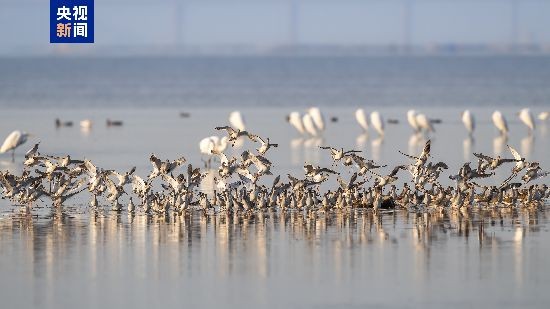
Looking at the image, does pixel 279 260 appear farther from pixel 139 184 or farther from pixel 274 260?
pixel 139 184

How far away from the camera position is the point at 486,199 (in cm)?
1560

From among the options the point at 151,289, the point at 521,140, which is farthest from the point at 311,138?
the point at 151,289

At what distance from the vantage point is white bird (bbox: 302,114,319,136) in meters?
32.1

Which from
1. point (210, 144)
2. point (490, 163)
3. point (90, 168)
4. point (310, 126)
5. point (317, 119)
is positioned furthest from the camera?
point (317, 119)

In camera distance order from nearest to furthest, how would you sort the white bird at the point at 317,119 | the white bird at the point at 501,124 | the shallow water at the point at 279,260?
the shallow water at the point at 279,260
the white bird at the point at 501,124
the white bird at the point at 317,119

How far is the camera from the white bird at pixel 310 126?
105 ft

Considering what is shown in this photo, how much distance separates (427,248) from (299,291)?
2.27 m

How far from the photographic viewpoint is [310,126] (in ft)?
106

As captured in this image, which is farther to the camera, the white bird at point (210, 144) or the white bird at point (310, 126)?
the white bird at point (310, 126)

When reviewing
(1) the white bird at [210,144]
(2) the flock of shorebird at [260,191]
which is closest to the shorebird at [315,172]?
(2) the flock of shorebird at [260,191]

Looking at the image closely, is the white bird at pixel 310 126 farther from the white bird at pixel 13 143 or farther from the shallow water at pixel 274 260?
the shallow water at pixel 274 260

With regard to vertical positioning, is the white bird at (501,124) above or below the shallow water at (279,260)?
above

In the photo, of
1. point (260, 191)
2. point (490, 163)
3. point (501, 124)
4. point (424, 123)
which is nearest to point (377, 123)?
point (424, 123)

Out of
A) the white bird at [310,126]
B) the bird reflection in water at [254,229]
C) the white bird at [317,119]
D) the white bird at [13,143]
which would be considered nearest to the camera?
the bird reflection in water at [254,229]
